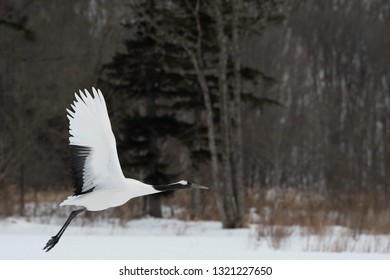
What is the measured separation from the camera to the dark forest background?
17.0 metres

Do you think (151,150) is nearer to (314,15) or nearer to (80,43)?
(80,43)

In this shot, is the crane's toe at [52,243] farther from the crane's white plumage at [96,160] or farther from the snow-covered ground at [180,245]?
the snow-covered ground at [180,245]

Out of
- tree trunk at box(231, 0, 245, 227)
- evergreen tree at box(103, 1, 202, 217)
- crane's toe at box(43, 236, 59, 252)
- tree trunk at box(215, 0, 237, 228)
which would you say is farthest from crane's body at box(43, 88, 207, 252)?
evergreen tree at box(103, 1, 202, 217)

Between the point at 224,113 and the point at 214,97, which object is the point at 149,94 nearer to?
the point at 214,97

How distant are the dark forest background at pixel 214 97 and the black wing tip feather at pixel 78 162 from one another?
8992 mm

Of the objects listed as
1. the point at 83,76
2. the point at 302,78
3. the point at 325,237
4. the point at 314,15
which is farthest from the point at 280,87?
the point at 325,237

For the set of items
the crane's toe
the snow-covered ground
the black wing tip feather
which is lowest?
the snow-covered ground

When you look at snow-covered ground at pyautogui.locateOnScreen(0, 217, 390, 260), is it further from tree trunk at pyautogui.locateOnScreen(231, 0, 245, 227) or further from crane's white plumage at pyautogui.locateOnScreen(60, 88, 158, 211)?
crane's white plumage at pyautogui.locateOnScreen(60, 88, 158, 211)

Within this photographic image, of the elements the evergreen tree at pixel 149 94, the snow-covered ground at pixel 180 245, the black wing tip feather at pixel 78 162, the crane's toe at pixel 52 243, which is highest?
the evergreen tree at pixel 149 94

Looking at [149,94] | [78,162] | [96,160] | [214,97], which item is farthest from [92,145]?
[214,97]

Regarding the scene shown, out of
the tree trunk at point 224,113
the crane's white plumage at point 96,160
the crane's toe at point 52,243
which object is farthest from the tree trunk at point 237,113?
the crane's white plumage at point 96,160

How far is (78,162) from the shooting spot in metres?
6.71

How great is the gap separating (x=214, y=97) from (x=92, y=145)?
12421 millimetres

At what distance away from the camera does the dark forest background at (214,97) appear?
667 inches
